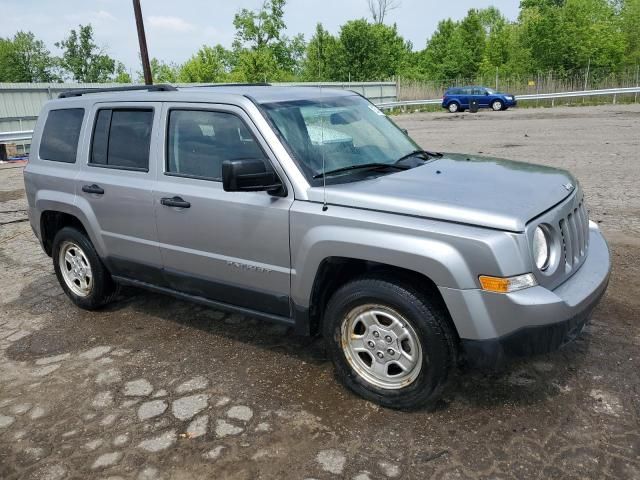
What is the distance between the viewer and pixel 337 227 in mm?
3355

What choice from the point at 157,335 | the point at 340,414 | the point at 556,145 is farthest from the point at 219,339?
the point at 556,145

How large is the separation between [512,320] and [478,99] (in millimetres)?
32987

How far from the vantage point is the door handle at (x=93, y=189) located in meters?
4.63

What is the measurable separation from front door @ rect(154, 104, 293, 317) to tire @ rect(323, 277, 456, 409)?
0.47m

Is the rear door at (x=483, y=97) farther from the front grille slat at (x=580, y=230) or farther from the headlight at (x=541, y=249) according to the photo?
the headlight at (x=541, y=249)

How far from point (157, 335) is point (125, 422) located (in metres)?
1.28

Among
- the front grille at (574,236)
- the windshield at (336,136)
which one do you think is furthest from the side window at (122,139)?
the front grille at (574,236)

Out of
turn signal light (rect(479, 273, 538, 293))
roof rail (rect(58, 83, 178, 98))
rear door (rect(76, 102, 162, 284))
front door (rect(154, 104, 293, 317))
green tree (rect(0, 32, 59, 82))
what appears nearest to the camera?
turn signal light (rect(479, 273, 538, 293))

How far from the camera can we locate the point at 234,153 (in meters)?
Result: 3.90

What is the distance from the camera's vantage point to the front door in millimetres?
3693

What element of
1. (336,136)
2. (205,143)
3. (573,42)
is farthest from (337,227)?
(573,42)

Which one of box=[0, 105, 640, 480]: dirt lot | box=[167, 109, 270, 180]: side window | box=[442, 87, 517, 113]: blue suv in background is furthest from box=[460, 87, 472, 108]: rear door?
box=[167, 109, 270, 180]: side window

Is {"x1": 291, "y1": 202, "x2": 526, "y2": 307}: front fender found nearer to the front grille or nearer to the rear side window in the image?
the front grille

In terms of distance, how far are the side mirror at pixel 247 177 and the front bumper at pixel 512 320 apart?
1.26 meters
